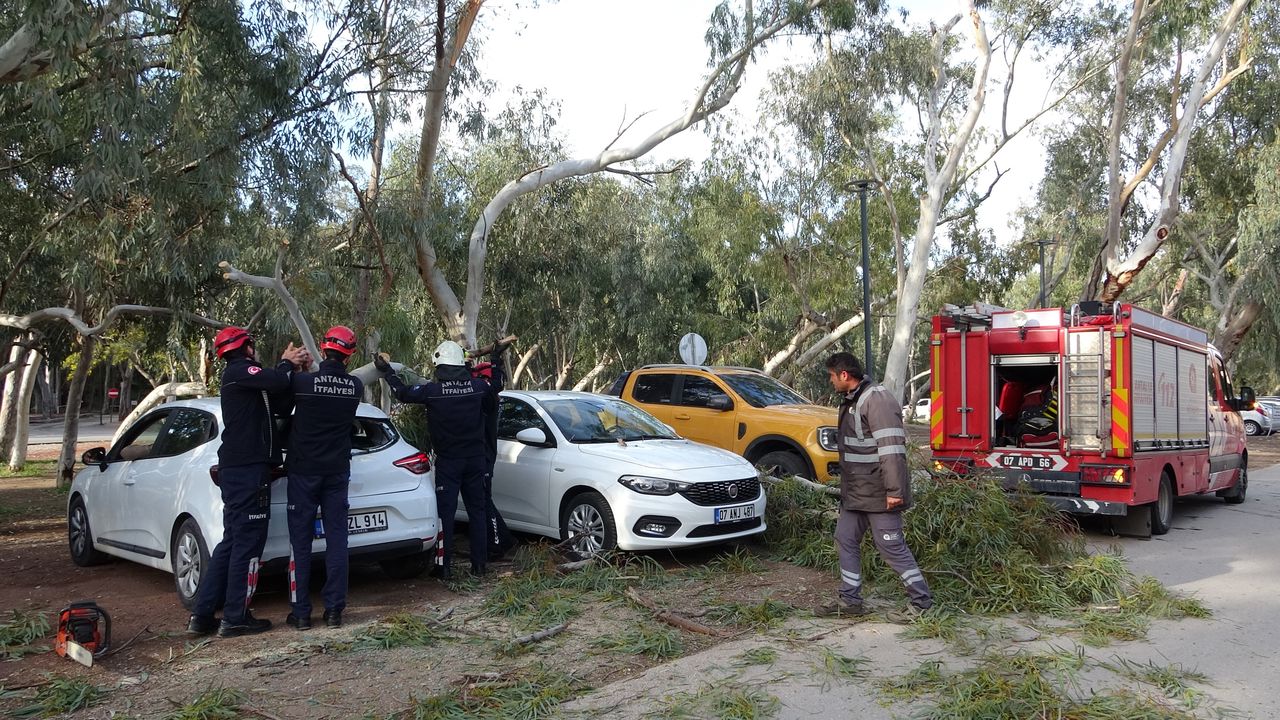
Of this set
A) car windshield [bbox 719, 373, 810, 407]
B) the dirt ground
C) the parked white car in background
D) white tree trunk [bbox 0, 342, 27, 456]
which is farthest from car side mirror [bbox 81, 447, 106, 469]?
the parked white car in background

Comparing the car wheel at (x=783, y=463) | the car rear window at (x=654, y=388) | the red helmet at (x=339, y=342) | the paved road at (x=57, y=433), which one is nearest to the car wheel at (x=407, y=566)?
the red helmet at (x=339, y=342)

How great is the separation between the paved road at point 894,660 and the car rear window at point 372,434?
9.46 ft

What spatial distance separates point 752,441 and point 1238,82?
67.9ft

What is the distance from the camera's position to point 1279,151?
2483 cm

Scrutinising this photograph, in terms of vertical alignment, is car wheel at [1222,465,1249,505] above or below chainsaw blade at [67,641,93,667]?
above

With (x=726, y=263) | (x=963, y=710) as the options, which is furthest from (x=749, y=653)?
(x=726, y=263)

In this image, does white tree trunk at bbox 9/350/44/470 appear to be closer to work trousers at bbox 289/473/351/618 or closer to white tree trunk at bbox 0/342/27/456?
white tree trunk at bbox 0/342/27/456

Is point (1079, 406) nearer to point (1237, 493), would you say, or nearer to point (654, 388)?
point (654, 388)

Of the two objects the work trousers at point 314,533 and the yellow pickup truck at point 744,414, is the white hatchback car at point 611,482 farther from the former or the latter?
the work trousers at point 314,533

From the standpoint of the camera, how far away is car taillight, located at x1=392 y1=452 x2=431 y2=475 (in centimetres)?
691

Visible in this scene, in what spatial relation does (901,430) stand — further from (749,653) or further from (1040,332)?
(1040,332)

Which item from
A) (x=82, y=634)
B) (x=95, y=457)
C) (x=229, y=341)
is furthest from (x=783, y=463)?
(x=82, y=634)

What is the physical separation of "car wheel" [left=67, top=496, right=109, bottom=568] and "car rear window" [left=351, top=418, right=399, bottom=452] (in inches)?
104

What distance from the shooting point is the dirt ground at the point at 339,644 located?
4840 mm
